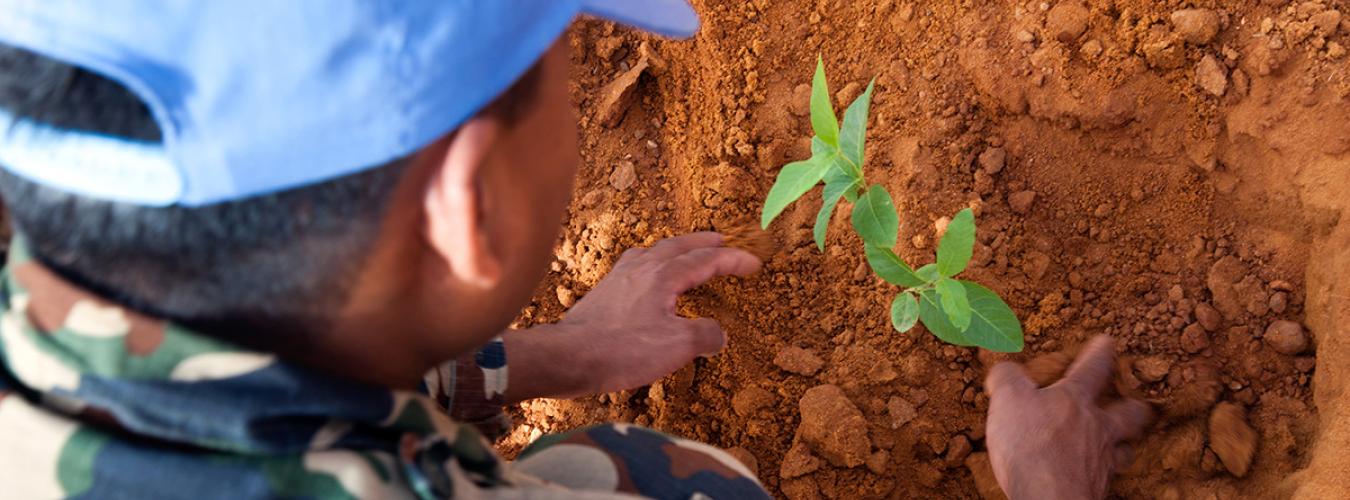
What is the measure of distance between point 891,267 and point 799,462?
1.52 feet

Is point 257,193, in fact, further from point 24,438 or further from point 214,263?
point 24,438

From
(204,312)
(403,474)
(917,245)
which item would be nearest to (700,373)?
(917,245)

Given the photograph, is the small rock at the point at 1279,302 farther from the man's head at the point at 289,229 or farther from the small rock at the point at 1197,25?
the man's head at the point at 289,229

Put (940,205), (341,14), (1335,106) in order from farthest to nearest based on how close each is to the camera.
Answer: (940,205) < (1335,106) < (341,14)

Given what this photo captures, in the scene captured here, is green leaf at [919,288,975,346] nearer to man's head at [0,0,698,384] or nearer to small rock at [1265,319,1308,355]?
small rock at [1265,319,1308,355]

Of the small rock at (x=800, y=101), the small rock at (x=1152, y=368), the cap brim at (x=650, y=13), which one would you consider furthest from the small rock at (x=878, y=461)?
the cap brim at (x=650, y=13)

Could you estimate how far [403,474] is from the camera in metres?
0.94

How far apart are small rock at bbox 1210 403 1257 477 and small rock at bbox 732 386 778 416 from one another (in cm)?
73

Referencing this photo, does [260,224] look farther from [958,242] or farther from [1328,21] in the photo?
[1328,21]

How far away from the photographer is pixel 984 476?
5.82ft

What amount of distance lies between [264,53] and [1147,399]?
1491 millimetres

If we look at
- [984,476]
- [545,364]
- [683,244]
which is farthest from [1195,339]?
[545,364]

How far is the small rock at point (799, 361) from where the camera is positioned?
1.91 metres

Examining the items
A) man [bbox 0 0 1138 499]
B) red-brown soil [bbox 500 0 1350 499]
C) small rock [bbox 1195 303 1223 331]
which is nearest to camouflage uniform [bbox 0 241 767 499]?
man [bbox 0 0 1138 499]
